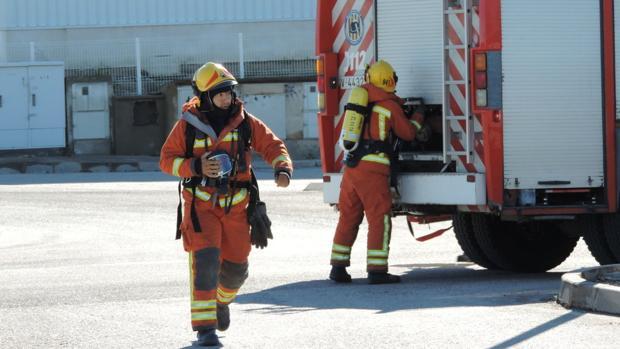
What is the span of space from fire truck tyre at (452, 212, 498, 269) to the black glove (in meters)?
4.20

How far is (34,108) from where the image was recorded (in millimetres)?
31062

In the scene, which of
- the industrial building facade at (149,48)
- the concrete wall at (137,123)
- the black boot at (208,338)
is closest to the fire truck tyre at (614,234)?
the black boot at (208,338)

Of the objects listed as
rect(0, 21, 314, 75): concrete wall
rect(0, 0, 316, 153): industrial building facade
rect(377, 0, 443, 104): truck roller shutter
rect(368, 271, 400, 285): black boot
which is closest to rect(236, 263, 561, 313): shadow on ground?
rect(368, 271, 400, 285): black boot

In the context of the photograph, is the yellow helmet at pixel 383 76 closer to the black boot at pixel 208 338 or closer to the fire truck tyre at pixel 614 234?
the fire truck tyre at pixel 614 234

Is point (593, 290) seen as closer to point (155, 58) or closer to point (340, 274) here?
point (340, 274)

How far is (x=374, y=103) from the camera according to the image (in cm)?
1225

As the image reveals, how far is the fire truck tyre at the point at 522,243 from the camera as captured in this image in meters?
13.1

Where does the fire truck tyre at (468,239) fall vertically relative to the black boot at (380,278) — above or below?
above

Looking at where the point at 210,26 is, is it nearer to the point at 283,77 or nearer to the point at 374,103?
the point at 283,77

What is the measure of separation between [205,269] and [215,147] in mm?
733

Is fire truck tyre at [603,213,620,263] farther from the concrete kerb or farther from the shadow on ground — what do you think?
the concrete kerb

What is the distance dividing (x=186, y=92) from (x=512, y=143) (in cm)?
1971

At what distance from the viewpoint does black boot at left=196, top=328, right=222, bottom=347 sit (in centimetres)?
884

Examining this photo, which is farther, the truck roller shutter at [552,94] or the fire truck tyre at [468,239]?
the fire truck tyre at [468,239]
